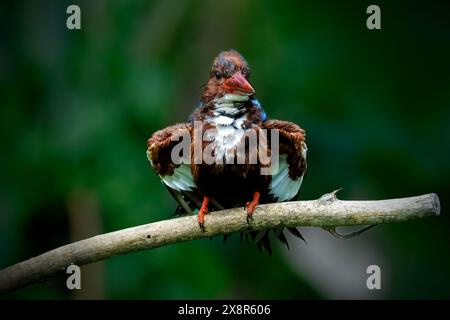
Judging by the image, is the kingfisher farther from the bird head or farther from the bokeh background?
the bokeh background

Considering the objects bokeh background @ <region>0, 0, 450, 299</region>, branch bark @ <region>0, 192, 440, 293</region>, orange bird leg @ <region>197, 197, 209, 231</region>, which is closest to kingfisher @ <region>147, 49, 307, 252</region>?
orange bird leg @ <region>197, 197, 209, 231</region>

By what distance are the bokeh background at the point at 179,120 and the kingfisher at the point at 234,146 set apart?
204 centimetres

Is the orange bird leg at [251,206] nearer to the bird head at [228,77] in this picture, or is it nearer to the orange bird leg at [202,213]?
the orange bird leg at [202,213]

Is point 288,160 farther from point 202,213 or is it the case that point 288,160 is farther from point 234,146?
point 202,213

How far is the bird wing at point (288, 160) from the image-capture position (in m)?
4.50

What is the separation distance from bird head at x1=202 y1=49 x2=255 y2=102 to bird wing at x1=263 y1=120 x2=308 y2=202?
287 millimetres

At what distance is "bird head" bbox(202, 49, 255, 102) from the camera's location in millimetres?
4520

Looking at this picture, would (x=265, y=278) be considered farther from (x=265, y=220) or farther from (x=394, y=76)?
(x=265, y=220)

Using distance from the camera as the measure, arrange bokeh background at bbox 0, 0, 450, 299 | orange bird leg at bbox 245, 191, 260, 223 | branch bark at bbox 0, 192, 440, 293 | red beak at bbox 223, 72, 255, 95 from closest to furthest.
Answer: branch bark at bbox 0, 192, 440, 293 → orange bird leg at bbox 245, 191, 260, 223 → red beak at bbox 223, 72, 255, 95 → bokeh background at bbox 0, 0, 450, 299

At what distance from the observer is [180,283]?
6.59 meters

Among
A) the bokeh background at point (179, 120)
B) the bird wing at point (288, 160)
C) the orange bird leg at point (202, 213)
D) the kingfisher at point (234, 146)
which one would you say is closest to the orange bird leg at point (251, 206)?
the kingfisher at point (234, 146)

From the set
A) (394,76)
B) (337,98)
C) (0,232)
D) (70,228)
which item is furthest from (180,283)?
(394,76)

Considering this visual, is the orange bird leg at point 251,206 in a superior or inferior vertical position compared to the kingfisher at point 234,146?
inferior

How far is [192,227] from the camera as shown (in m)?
4.25
